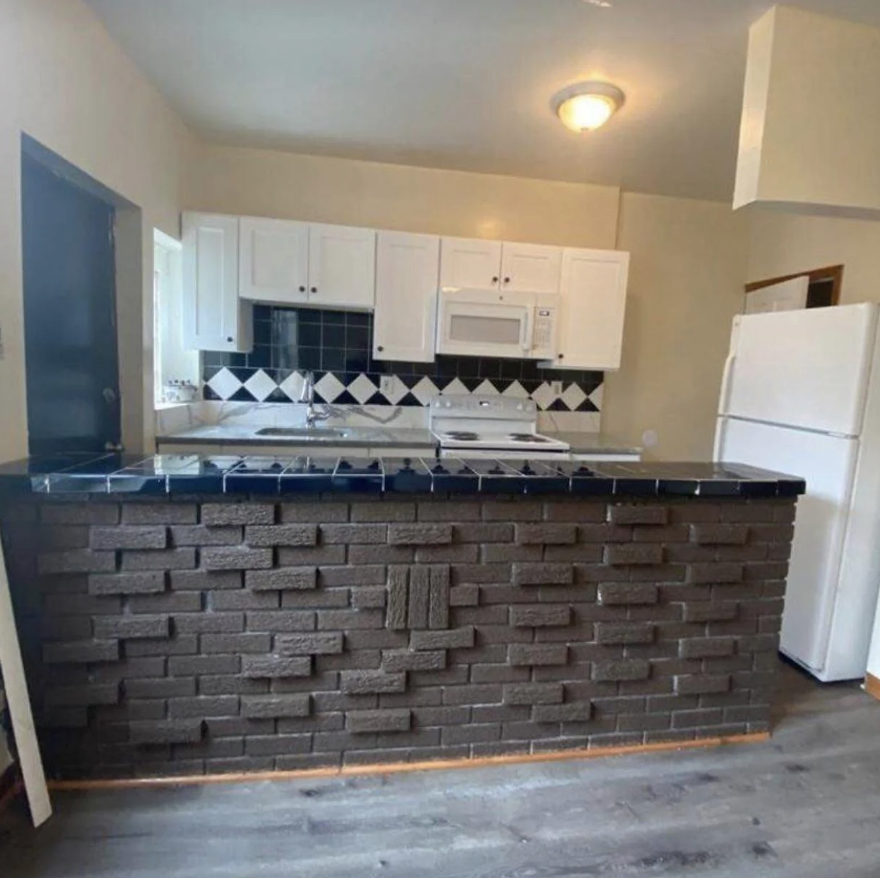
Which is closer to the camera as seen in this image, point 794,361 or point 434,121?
point 794,361

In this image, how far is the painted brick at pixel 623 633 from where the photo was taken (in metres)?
1.79

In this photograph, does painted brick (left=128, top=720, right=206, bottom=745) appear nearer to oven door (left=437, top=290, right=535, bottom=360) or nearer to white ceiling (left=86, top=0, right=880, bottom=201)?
oven door (left=437, top=290, right=535, bottom=360)

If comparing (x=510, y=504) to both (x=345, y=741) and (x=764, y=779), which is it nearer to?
(x=345, y=741)

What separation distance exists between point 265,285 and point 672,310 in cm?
278

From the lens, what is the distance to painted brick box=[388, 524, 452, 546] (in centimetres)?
163

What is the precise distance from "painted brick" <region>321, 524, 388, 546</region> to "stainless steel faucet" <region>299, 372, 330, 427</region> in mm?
1872

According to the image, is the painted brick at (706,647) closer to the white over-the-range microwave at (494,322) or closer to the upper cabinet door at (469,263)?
the white over-the-range microwave at (494,322)

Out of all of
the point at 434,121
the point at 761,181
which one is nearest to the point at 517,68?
the point at 434,121

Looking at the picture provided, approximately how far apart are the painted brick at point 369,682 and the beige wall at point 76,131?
1212 mm

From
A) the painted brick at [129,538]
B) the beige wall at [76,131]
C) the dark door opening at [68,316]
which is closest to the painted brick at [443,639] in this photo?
the painted brick at [129,538]

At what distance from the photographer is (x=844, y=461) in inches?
86.9

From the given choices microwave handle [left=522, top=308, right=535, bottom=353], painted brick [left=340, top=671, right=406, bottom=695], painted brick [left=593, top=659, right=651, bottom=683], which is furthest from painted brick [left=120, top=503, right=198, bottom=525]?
microwave handle [left=522, top=308, right=535, bottom=353]

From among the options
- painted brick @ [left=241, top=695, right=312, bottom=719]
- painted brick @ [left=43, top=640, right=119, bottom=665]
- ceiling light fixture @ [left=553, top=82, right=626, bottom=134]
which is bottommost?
painted brick @ [left=241, top=695, right=312, bottom=719]

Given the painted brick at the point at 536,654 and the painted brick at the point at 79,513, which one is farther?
the painted brick at the point at 536,654
